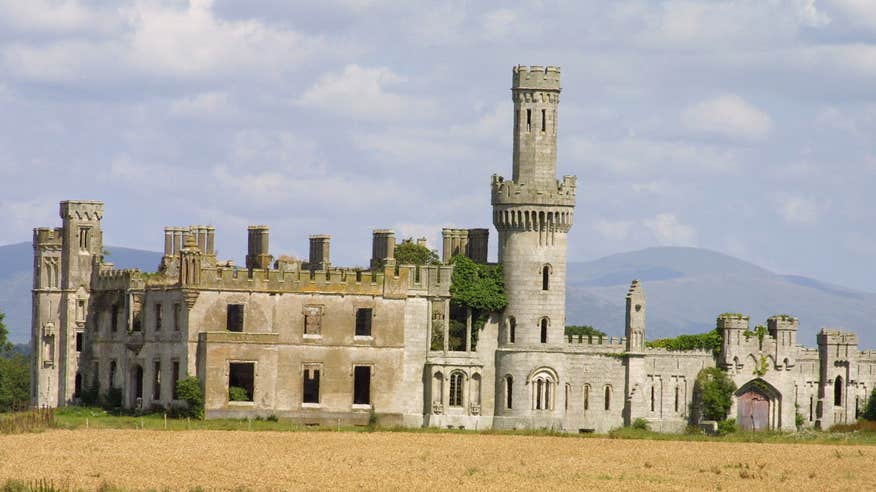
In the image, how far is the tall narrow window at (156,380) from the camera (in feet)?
312

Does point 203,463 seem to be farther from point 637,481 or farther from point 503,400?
point 503,400

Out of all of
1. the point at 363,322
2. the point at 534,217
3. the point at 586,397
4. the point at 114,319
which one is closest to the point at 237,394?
the point at 363,322

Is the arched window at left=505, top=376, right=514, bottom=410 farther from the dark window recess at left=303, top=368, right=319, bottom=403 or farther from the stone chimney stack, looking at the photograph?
the stone chimney stack

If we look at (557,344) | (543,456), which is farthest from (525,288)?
(543,456)

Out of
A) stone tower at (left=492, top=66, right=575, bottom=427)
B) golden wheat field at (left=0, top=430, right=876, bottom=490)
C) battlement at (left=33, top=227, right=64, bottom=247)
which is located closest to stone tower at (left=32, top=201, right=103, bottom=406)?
battlement at (left=33, top=227, right=64, bottom=247)

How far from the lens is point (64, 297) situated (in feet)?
341

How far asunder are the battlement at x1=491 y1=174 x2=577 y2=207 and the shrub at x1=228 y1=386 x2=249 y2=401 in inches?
596

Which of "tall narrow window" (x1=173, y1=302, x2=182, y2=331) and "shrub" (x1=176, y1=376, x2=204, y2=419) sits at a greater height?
"tall narrow window" (x1=173, y1=302, x2=182, y2=331)

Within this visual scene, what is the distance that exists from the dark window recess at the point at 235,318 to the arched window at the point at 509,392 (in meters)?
12.9

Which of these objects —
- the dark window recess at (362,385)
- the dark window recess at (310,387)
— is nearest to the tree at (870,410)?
the dark window recess at (362,385)

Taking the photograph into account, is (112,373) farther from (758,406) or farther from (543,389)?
(758,406)

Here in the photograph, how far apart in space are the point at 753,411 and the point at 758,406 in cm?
41

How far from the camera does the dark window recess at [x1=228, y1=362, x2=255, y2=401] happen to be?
305 feet

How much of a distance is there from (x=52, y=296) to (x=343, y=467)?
3685 centimetres
